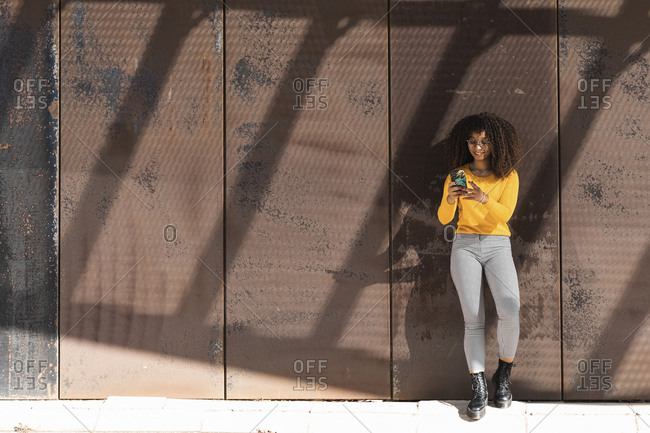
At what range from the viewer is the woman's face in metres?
4.43

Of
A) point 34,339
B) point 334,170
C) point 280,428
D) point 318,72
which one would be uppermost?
point 318,72

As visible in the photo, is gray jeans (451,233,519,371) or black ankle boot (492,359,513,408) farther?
black ankle boot (492,359,513,408)

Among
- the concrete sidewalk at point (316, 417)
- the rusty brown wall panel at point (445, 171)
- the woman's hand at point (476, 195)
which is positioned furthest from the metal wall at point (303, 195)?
the woman's hand at point (476, 195)

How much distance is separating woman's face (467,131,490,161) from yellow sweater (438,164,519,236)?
0.53 feet

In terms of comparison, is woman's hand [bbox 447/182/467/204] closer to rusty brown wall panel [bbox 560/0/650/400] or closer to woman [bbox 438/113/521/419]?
woman [bbox 438/113/521/419]

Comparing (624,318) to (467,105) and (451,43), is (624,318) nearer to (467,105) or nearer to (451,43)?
(467,105)

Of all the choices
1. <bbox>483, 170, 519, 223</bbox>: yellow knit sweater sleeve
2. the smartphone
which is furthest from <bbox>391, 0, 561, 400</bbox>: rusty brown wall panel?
the smartphone

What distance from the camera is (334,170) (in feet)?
15.9

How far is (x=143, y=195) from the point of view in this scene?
4.91 meters

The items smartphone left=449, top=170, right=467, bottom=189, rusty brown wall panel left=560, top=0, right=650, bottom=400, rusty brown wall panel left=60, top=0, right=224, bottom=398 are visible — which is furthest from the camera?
rusty brown wall panel left=60, top=0, right=224, bottom=398

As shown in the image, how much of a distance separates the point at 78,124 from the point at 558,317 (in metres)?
3.94

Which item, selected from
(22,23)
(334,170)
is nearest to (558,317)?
(334,170)

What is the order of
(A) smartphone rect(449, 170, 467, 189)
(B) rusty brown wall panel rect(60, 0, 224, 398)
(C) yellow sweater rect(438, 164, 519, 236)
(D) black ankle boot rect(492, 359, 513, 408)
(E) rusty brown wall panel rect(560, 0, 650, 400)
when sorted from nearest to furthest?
(A) smartphone rect(449, 170, 467, 189) → (C) yellow sweater rect(438, 164, 519, 236) → (D) black ankle boot rect(492, 359, 513, 408) → (E) rusty brown wall panel rect(560, 0, 650, 400) → (B) rusty brown wall panel rect(60, 0, 224, 398)

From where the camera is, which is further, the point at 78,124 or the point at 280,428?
the point at 78,124
